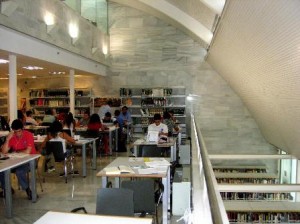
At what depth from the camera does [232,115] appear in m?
13.8

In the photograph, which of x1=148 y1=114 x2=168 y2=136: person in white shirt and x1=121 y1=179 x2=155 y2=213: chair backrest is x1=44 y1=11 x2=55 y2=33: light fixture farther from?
x1=121 y1=179 x2=155 y2=213: chair backrest

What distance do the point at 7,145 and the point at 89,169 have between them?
8.66ft

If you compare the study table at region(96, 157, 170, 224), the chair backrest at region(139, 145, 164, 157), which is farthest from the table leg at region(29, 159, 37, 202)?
the chair backrest at region(139, 145, 164, 157)

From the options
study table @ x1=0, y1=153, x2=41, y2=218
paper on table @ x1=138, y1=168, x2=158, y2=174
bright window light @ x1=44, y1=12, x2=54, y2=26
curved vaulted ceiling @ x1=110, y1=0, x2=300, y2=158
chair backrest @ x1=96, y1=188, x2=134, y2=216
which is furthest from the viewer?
bright window light @ x1=44, y1=12, x2=54, y2=26

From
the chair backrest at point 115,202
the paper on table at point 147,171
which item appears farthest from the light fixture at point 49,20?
the chair backrest at point 115,202

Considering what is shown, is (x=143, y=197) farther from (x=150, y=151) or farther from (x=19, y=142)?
(x=19, y=142)

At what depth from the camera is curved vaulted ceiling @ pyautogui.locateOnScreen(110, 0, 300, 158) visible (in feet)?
14.8

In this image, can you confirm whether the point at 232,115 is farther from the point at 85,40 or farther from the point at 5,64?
the point at 5,64

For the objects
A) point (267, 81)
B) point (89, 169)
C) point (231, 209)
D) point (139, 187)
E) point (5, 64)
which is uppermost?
point (5, 64)

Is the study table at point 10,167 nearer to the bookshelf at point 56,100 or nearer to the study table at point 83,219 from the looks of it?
the study table at point 83,219

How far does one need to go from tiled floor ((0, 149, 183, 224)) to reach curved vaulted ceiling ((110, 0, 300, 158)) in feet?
10.5

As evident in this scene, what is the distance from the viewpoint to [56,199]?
5.72 m

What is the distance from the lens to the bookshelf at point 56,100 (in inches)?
536

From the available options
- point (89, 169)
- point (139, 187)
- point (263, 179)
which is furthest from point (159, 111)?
Answer: point (139, 187)
